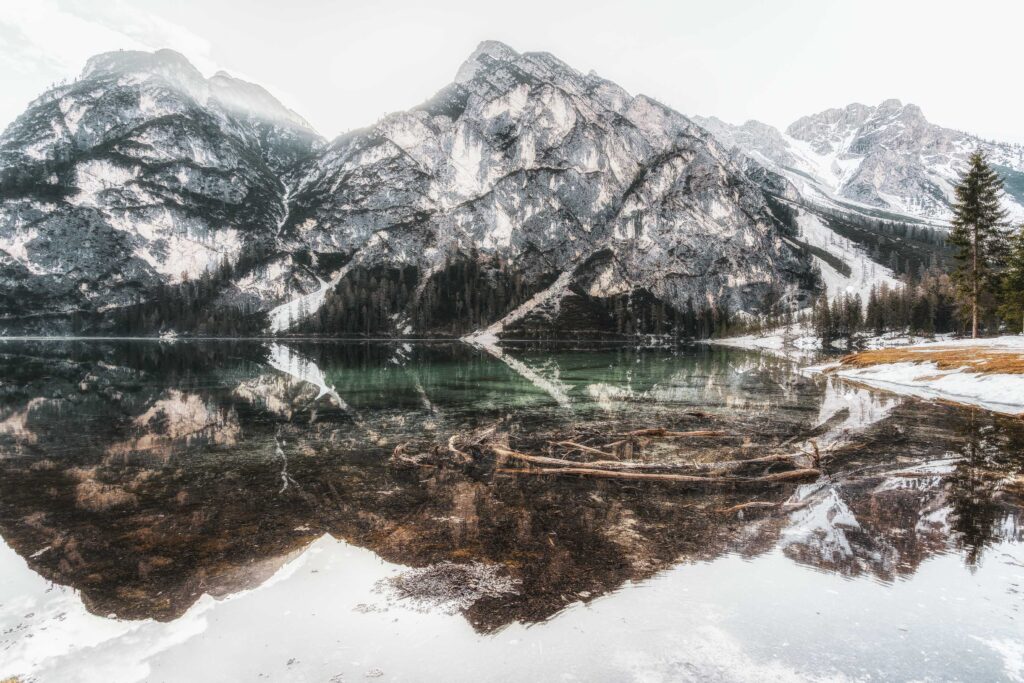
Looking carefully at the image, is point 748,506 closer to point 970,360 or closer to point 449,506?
point 449,506

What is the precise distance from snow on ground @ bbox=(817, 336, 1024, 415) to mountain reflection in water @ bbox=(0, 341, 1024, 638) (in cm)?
636

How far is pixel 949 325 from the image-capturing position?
15312cm

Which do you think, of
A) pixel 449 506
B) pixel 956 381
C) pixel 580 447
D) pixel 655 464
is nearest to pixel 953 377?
pixel 956 381

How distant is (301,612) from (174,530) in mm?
6046

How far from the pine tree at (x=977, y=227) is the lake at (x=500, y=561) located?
5831cm

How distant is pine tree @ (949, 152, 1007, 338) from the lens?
67.1 metres

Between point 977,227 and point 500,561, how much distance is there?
282 feet

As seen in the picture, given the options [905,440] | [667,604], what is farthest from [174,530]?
[905,440]

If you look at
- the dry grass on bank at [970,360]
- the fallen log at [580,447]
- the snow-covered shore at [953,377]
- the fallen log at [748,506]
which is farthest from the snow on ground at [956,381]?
the fallen log at [580,447]

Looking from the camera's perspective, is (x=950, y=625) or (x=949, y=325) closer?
(x=950, y=625)

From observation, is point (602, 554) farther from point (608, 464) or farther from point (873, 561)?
point (608, 464)

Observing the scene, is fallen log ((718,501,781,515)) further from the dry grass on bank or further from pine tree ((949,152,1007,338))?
pine tree ((949,152,1007,338))

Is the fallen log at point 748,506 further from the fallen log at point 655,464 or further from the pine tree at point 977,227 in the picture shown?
the pine tree at point 977,227

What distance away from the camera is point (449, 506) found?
1513 centimetres
